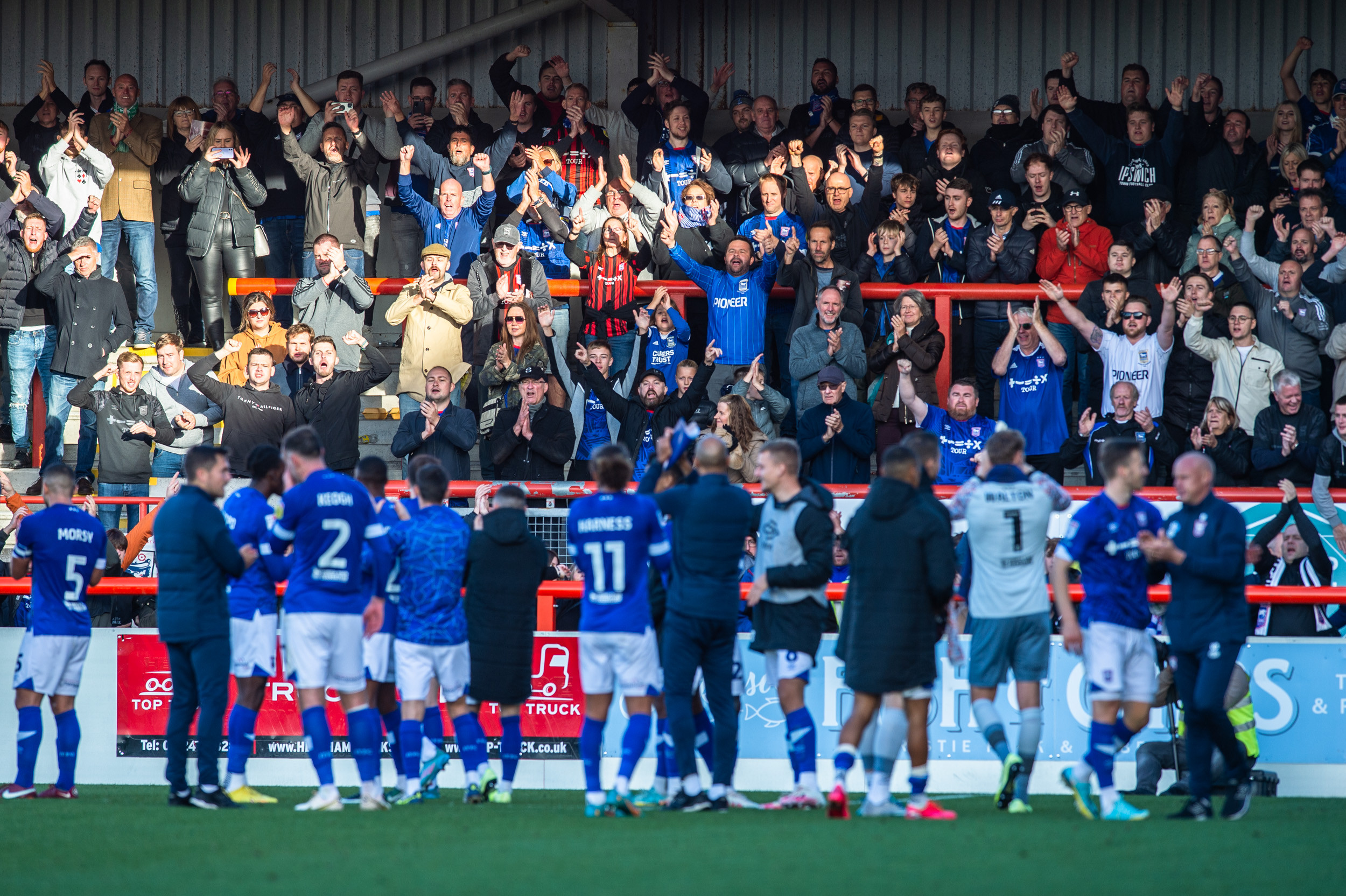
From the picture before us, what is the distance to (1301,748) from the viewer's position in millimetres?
9742

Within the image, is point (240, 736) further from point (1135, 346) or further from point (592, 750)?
point (1135, 346)

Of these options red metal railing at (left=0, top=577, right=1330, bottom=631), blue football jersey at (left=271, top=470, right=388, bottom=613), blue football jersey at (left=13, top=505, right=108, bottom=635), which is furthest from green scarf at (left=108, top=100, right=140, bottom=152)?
blue football jersey at (left=271, top=470, right=388, bottom=613)

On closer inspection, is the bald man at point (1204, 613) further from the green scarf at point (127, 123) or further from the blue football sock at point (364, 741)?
the green scarf at point (127, 123)

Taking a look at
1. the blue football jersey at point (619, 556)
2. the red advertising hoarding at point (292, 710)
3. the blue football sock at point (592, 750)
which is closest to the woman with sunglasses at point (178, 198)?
the red advertising hoarding at point (292, 710)

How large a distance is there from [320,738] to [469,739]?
0.99 m

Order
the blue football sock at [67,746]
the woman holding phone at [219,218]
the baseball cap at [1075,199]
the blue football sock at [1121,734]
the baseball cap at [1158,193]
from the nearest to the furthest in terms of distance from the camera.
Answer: the blue football sock at [1121,734] < the blue football sock at [67,746] < the baseball cap at [1075,199] < the baseball cap at [1158,193] < the woman holding phone at [219,218]

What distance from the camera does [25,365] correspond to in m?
13.5

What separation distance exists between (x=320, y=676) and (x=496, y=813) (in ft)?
3.86

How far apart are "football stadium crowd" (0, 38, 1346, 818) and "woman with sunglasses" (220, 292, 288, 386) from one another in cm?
3

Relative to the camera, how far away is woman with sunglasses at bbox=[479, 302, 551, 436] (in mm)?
12227

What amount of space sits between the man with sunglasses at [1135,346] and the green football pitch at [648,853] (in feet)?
15.5

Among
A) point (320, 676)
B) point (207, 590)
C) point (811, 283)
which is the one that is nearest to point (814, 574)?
point (320, 676)

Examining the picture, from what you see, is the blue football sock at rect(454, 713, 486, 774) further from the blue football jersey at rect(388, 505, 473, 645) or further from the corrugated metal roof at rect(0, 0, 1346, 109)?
the corrugated metal roof at rect(0, 0, 1346, 109)

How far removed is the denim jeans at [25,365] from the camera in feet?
44.2
